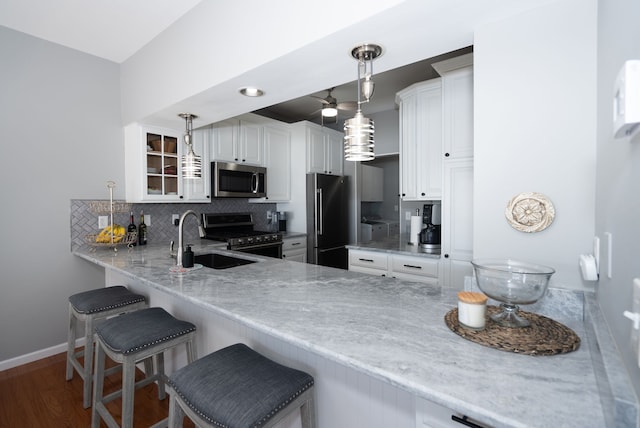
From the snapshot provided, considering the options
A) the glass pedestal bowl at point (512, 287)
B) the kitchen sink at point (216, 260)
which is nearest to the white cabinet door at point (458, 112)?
the glass pedestal bowl at point (512, 287)

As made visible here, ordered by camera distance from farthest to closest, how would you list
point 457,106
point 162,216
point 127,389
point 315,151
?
point 315,151
point 162,216
point 457,106
point 127,389

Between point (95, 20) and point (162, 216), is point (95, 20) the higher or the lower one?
the higher one

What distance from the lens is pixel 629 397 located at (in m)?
0.50

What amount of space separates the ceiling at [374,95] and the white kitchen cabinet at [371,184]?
35.7 inches

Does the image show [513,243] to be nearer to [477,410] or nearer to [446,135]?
[477,410]

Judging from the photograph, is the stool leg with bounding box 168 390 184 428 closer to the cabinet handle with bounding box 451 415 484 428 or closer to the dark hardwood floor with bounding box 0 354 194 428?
the dark hardwood floor with bounding box 0 354 194 428

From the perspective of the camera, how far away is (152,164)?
9.86 ft

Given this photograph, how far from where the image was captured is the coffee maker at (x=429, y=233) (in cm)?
286

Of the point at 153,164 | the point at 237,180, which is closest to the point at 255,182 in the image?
the point at 237,180

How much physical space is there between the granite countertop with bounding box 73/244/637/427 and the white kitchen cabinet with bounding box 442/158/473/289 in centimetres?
117

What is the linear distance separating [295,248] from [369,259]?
1.33 m

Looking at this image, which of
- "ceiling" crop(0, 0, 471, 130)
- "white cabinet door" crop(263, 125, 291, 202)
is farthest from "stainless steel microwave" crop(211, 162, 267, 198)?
"ceiling" crop(0, 0, 471, 130)

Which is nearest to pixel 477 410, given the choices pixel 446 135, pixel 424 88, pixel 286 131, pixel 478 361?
pixel 478 361

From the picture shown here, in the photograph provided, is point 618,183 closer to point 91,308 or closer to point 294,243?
point 91,308
